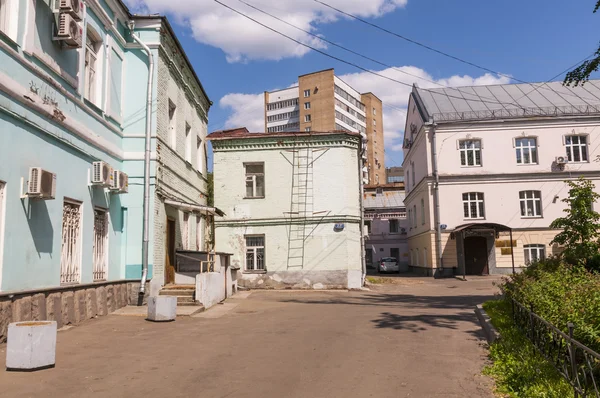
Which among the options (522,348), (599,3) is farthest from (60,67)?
(599,3)

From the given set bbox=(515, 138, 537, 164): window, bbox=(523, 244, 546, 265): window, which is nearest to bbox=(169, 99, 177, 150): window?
bbox=(523, 244, 546, 265): window

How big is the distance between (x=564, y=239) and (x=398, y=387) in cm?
1386

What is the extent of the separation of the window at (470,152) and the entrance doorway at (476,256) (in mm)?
4919

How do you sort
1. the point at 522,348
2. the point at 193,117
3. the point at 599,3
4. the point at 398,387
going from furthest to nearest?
the point at 193,117, the point at 599,3, the point at 522,348, the point at 398,387

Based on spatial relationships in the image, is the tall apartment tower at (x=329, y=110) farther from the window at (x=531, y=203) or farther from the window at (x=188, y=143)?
the window at (x=188, y=143)

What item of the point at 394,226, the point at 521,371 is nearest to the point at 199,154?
the point at 521,371

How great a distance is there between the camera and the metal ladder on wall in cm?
2111

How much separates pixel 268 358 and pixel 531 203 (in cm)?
2833

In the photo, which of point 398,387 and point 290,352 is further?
point 290,352

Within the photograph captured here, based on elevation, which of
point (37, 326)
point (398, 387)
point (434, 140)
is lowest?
point (398, 387)

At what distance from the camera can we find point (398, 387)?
5668mm

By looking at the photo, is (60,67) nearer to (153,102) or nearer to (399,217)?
(153,102)

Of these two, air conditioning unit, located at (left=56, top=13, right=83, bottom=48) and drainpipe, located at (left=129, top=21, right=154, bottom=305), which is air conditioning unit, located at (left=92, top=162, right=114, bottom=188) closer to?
drainpipe, located at (left=129, top=21, right=154, bottom=305)

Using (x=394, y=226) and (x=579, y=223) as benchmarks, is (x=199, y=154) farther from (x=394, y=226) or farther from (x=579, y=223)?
(x=394, y=226)
